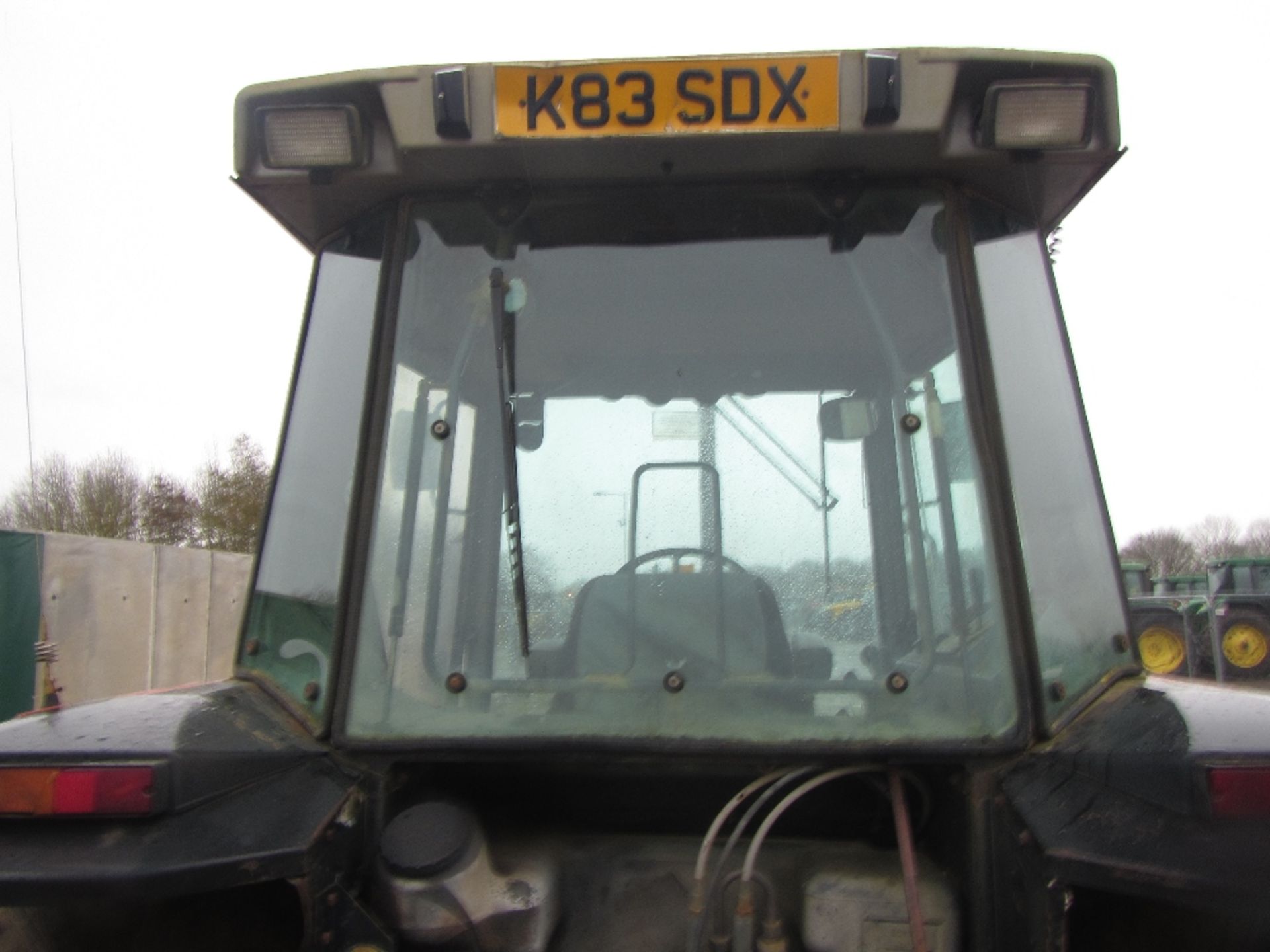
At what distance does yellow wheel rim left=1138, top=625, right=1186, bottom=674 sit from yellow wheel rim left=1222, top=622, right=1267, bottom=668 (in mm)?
3222

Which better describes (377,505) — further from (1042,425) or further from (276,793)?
(1042,425)

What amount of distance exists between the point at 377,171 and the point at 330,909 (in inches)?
48.6

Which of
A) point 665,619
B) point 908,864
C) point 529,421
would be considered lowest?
point 908,864

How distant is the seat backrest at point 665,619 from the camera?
5.86 feet

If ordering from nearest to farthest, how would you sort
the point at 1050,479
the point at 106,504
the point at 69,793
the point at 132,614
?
the point at 69,793 < the point at 1050,479 < the point at 132,614 < the point at 106,504

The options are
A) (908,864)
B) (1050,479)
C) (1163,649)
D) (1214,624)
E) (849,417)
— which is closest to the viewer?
(908,864)

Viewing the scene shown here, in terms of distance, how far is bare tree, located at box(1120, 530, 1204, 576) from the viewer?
4097cm

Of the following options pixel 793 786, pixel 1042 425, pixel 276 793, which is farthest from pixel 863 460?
pixel 276 793

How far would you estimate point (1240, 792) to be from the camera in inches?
53.1

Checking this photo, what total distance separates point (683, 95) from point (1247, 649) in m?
13.6

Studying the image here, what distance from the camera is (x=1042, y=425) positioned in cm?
189

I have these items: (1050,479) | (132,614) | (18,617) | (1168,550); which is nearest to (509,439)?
(1050,479)

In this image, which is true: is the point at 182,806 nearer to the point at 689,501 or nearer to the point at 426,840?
the point at 426,840

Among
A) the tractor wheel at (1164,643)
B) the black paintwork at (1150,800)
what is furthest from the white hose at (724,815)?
the tractor wheel at (1164,643)
